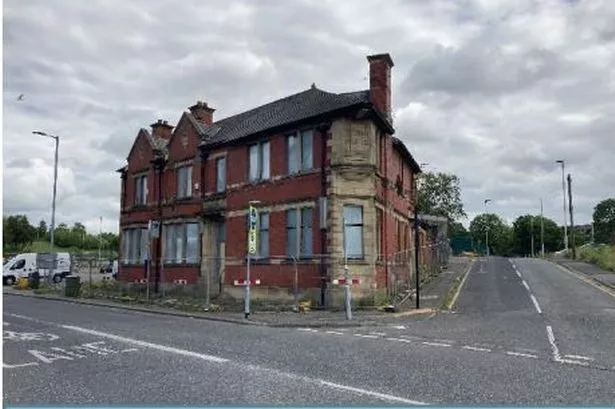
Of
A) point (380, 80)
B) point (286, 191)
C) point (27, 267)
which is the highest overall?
point (380, 80)

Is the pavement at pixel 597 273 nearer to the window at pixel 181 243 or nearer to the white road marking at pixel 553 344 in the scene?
the white road marking at pixel 553 344

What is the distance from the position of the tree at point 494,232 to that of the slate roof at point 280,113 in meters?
97.1

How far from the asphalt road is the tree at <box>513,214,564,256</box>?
338 ft

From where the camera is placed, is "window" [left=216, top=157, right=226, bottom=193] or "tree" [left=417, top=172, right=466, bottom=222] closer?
"window" [left=216, top=157, right=226, bottom=193]

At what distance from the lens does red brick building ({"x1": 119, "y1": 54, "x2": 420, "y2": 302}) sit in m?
23.6

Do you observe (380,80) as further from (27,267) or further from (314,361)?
(27,267)

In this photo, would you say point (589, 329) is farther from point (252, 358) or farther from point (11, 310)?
point (11, 310)

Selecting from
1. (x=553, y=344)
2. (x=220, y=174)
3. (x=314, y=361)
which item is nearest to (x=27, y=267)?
(x=220, y=174)

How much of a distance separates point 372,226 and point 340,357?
12.5 meters

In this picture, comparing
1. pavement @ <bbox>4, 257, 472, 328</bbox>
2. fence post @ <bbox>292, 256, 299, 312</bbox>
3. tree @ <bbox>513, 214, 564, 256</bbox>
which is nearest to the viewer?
pavement @ <bbox>4, 257, 472, 328</bbox>

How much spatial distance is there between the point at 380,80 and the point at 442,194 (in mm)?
53117

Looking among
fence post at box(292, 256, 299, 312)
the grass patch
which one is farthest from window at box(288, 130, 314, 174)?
the grass patch

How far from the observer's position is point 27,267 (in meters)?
49.9

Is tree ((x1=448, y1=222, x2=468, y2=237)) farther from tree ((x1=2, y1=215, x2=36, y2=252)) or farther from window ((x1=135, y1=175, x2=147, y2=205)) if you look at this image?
tree ((x1=2, y1=215, x2=36, y2=252))
